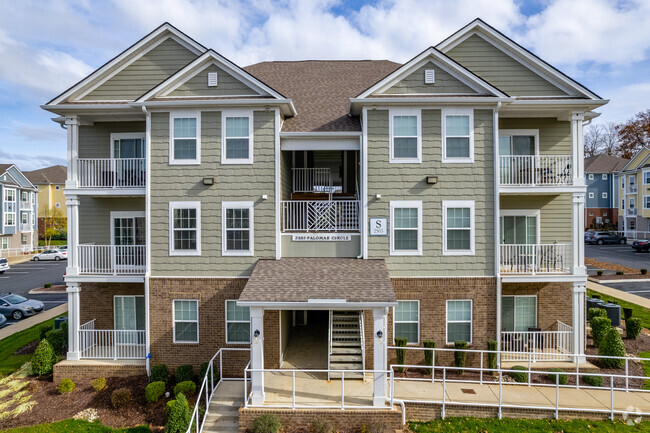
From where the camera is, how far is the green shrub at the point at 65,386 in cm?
1161

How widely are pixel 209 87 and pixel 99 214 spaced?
6844 mm

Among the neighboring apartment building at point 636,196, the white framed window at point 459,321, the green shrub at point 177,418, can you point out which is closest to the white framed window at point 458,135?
the white framed window at point 459,321

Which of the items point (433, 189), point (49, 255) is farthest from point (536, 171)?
point (49, 255)

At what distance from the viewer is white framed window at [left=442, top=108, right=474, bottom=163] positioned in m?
12.4

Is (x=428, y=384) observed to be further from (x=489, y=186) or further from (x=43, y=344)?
(x=43, y=344)

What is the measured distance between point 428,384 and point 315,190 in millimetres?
8120

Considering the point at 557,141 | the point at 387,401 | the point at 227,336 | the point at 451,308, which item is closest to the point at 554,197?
the point at 557,141

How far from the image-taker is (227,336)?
12.4m

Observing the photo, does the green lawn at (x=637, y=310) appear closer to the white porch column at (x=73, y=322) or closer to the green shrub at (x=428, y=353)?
the green shrub at (x=428, y=353)

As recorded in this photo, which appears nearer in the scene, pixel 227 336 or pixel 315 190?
pixel 227 336

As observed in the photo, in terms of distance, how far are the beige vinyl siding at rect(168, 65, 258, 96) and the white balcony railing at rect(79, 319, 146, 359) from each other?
28.3 ft

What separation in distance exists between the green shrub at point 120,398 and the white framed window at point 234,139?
7.72 metres

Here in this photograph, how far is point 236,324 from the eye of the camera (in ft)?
40.6

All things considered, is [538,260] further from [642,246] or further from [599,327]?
[642,246]
